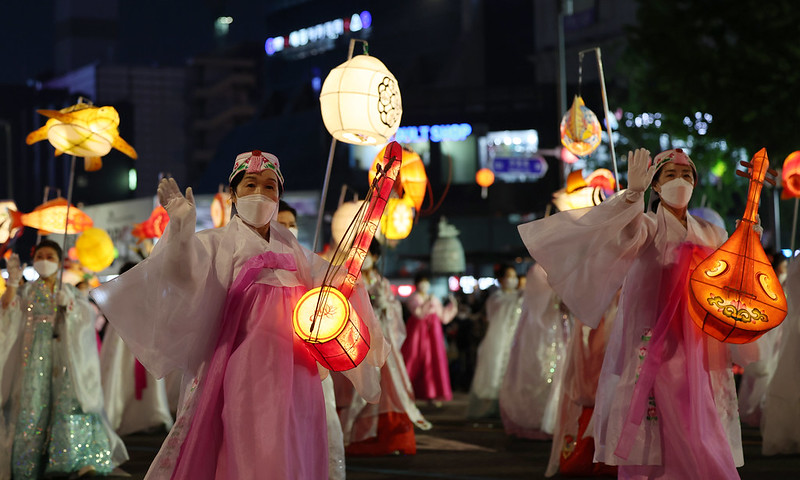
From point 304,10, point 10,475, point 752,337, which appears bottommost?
point 10,475

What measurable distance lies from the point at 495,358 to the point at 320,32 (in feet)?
118

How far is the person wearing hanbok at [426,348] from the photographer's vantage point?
1491cm

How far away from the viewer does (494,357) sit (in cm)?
1295

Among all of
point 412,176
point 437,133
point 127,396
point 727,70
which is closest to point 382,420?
point 412,176

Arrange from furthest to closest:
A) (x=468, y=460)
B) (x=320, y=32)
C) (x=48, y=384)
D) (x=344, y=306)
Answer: (x=320, y=32) → (x=468, y=460) → (x=48, y=384) → (x=344, y=306)

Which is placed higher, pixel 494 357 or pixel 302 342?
pixel 302 342

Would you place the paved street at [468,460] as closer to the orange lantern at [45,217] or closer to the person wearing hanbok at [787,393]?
the person wearing hanbok at [787,393]

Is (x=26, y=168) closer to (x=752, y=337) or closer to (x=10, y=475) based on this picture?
Result: (x=10, y=475)

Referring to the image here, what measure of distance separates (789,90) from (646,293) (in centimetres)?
1052

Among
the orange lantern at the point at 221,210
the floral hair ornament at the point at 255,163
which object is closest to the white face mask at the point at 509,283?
the orange lantern at the point at 221,210

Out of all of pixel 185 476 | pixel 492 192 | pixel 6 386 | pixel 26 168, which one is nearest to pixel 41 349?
pixel 6 386

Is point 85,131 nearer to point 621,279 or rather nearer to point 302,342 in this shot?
point 302,342

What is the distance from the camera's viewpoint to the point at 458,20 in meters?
40.1

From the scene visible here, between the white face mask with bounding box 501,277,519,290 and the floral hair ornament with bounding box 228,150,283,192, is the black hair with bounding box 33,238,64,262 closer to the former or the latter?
the floral hair ornament with bounding box 228,150,283,192
